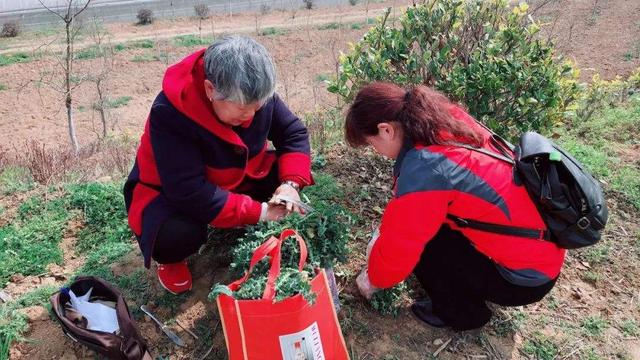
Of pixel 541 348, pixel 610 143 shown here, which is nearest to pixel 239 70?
pixel 541 348

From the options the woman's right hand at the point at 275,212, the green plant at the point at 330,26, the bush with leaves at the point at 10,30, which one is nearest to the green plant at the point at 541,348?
the woman's right hand at the point at 275,212

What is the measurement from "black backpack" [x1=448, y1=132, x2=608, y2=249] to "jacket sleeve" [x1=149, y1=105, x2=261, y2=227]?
111cm

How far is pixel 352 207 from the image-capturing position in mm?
3158

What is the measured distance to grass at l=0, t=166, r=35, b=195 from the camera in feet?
12.1

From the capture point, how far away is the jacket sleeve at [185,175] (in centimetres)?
220

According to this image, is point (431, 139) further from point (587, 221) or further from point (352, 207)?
point (352, 207)

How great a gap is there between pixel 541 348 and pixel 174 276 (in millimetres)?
1905

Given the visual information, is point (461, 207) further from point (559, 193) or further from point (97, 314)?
point (97, 314)

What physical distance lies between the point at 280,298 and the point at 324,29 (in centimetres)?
1820

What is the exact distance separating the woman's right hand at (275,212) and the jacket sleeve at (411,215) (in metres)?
0.56

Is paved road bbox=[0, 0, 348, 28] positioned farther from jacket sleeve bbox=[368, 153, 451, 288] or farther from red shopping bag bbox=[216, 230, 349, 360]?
red shopping bag bbox=[216, 230, 349, 360]

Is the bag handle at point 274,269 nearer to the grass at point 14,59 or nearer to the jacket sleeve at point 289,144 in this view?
the jacket sleeve at point 289,144

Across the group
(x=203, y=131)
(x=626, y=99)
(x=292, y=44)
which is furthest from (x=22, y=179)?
(x=292, y=44)

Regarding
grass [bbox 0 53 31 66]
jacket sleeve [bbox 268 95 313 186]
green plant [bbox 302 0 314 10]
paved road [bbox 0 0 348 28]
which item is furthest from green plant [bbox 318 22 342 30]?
A: jacket sleeve [bbox 268 95 313 186]
